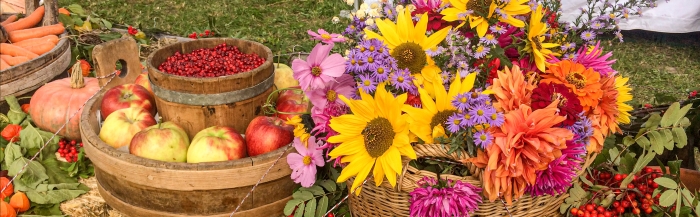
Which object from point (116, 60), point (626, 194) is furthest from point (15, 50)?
point (626, 194)

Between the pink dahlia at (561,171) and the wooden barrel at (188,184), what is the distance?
1026 mm

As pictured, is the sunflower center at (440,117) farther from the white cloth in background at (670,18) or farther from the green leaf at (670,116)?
the white cloth in background at (670,18)

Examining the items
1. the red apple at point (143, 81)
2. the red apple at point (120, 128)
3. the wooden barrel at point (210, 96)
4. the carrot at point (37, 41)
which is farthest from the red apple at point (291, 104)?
the carrot at point (37, 41)

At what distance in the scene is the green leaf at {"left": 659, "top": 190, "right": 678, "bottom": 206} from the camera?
2021 mm

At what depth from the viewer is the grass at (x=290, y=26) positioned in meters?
4.73

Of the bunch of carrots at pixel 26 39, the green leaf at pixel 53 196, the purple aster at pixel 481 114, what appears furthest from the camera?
the bunch of carrots at pixel 26 39

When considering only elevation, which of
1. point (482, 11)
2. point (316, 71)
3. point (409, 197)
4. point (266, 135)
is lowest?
point (266, 135)

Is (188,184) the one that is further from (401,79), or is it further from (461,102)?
(461,102)

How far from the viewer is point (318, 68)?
204 centimetres

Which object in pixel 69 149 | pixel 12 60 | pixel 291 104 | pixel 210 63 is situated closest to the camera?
pixel 210 63

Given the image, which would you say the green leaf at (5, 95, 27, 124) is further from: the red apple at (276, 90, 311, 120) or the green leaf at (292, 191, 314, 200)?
the green leaf at (292, 191, 314, 200)

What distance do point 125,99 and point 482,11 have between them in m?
1.81

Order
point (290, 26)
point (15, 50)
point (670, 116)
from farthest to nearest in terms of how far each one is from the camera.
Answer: point (290, 26)
point (15, 50)
point (670, 116)

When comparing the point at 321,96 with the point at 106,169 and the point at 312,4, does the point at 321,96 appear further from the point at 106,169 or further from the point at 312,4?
the point at 312,4
